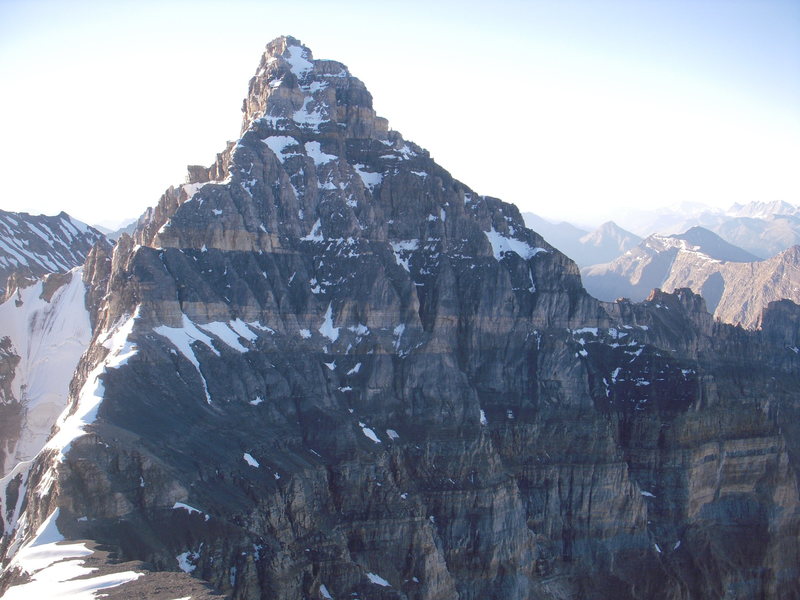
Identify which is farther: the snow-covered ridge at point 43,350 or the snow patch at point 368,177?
the snow patch at point 368,177

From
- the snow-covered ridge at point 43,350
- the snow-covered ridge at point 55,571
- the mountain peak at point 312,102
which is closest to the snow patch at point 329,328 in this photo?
the mountain peak at point 312,102

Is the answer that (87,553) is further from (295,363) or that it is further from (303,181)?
(303,181)

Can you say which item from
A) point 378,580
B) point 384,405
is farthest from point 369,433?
point 378,580

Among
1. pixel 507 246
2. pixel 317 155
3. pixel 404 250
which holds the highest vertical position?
pixel 317 155

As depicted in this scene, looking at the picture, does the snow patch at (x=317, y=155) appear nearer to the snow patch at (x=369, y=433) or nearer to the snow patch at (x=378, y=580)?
the snow patch at (x=369, y=433)

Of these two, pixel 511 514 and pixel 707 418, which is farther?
pixel 707 418

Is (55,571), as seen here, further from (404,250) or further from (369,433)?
(404,250)

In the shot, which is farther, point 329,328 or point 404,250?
point 404,250

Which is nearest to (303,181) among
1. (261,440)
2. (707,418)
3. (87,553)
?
(261,440)
